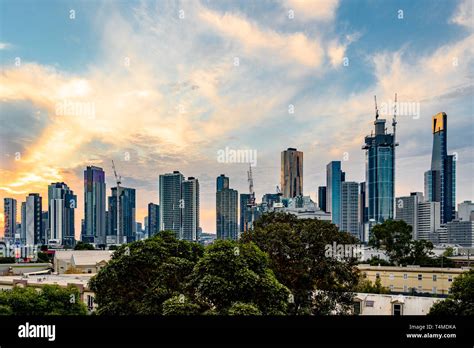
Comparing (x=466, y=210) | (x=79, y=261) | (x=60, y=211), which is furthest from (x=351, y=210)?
(x=60, y=211)

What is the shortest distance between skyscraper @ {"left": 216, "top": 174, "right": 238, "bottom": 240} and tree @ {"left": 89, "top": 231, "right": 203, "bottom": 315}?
1.87 m

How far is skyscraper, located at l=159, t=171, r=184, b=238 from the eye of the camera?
11523 mm

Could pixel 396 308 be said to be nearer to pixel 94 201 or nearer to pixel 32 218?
pixel 94 201

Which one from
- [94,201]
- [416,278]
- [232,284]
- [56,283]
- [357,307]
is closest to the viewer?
[232,284]

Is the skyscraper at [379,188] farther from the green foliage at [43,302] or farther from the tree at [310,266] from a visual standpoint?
the green foliage at [43,302]

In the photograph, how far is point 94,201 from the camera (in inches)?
659

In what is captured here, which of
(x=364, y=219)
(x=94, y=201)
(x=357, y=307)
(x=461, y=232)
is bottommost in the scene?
(x=461, y=232)

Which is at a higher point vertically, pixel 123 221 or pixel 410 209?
pixel 123 221

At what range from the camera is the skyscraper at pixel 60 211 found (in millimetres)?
16720

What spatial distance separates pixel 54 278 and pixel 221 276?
40.4 ft

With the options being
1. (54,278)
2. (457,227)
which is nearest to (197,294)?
(54,278)

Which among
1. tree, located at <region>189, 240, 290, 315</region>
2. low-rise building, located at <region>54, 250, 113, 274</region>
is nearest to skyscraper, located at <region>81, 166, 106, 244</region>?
low-rise building, located at <region>54, 250, 113, 274</region>

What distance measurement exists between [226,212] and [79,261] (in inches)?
581

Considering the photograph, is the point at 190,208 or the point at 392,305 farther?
the point at 392,305
